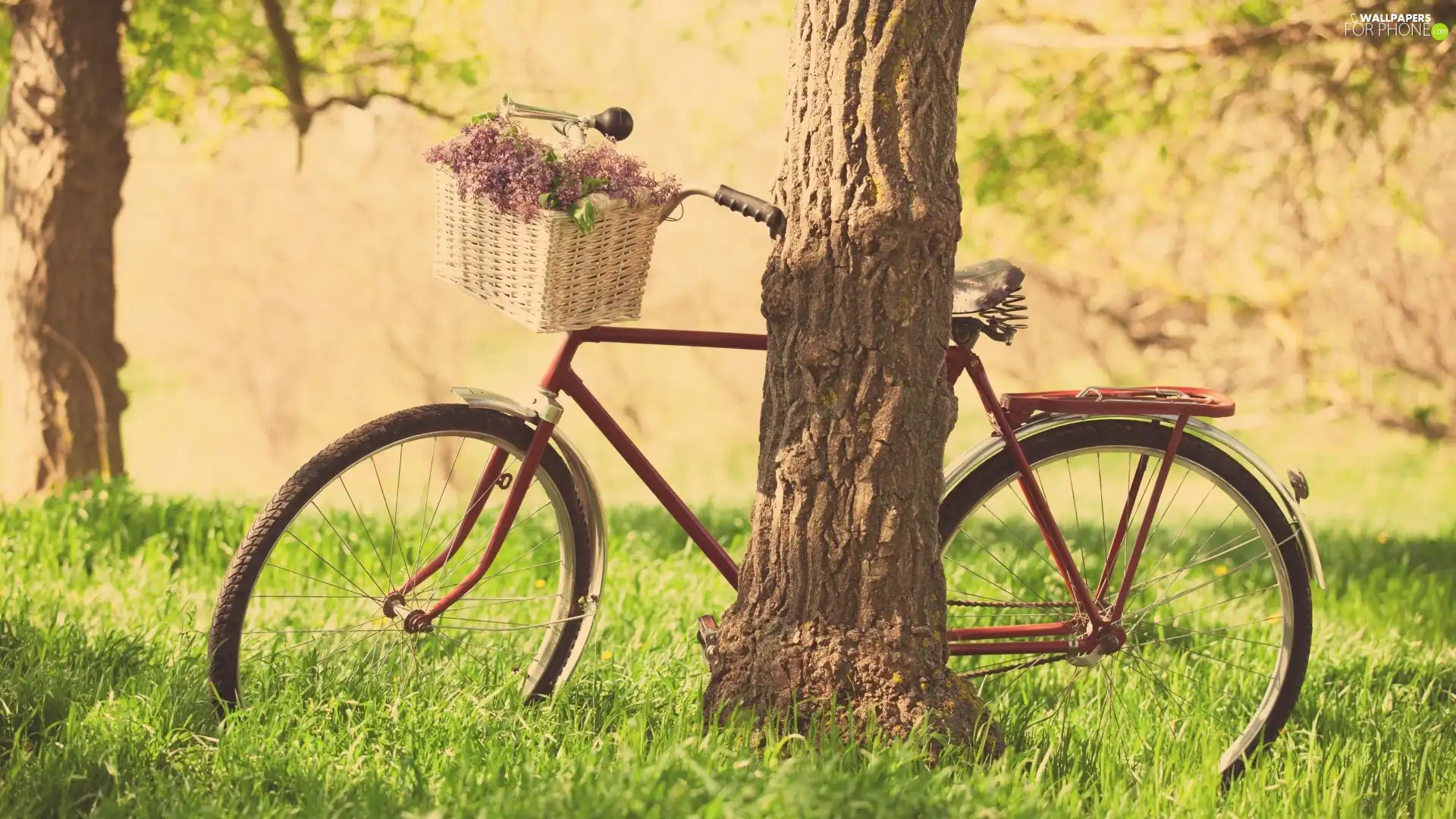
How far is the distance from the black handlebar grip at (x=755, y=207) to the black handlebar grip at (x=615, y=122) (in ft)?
0.79

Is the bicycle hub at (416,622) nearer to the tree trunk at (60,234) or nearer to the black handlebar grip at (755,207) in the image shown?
the black handlebar grip at (755,207)

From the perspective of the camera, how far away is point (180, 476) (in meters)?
15.2

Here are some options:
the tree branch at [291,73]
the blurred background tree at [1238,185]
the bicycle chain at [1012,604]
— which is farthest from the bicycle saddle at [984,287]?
the tree branch at [291,73]

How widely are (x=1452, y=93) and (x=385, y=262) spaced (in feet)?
34.9

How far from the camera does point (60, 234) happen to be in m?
5.87

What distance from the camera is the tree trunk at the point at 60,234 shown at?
584 cm

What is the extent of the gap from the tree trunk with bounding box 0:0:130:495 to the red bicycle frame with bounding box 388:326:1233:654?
3.71 metres

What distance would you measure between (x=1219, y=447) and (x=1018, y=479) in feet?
1.78

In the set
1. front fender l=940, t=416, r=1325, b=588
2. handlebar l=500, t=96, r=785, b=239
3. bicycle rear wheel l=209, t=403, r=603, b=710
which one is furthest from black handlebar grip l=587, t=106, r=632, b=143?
front fender l=940, t=416, r=1325, b=588

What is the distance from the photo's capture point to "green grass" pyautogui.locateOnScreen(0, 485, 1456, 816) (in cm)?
246

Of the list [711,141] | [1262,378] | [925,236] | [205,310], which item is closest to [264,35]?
[711,141]

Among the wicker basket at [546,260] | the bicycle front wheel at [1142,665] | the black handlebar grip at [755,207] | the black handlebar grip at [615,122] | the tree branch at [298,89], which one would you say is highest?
the tree branch at [298,89]

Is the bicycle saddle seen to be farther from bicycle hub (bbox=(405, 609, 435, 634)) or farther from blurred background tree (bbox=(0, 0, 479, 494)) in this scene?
blurred background tree (bbox=(0, 0, 479, 494))

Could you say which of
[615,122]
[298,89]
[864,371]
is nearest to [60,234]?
[298,89]
